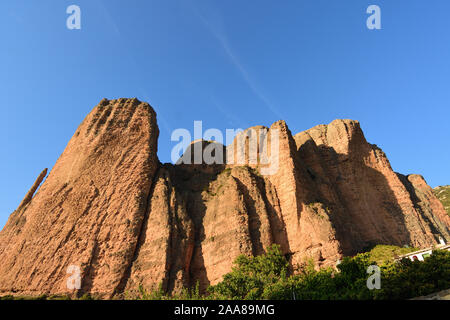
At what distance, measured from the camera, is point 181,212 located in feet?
139

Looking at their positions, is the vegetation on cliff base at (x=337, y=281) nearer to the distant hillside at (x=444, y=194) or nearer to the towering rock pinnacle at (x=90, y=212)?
the towering rock pinnacle at (x=90, y=212)

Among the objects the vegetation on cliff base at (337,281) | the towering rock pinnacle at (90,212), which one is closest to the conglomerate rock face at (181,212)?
the towering rock pinnacle at (90,212)

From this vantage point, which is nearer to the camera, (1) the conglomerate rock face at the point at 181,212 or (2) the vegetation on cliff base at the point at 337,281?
(2) the vegetation on cliff base at the point at 337,281

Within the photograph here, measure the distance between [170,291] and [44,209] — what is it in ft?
66.5

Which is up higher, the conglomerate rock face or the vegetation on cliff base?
the conglomerate rock face

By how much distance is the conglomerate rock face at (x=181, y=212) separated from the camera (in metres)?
35.7

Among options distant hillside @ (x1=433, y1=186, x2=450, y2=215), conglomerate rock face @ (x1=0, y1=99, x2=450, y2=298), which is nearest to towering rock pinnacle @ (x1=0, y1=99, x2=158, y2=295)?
conglomerate rock face @ (x1=0, y1=99, x2=450, y2=298)

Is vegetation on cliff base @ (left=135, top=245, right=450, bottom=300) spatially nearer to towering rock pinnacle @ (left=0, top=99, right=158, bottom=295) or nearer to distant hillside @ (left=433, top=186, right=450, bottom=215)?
towering rock pinnacle @ (left=0, top=99, right=158, bottom=295)

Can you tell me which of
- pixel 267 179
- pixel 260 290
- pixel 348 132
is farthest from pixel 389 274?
pixel 348 132

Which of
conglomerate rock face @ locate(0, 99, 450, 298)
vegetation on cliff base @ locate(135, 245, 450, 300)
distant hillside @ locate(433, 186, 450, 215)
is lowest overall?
vegetation on cliff base @ locate(135, 245, 450, 300)

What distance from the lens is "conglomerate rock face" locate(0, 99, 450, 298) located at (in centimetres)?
3569

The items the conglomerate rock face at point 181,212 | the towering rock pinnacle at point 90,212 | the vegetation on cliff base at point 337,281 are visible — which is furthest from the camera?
the conglomerate rock face at point 181,212
